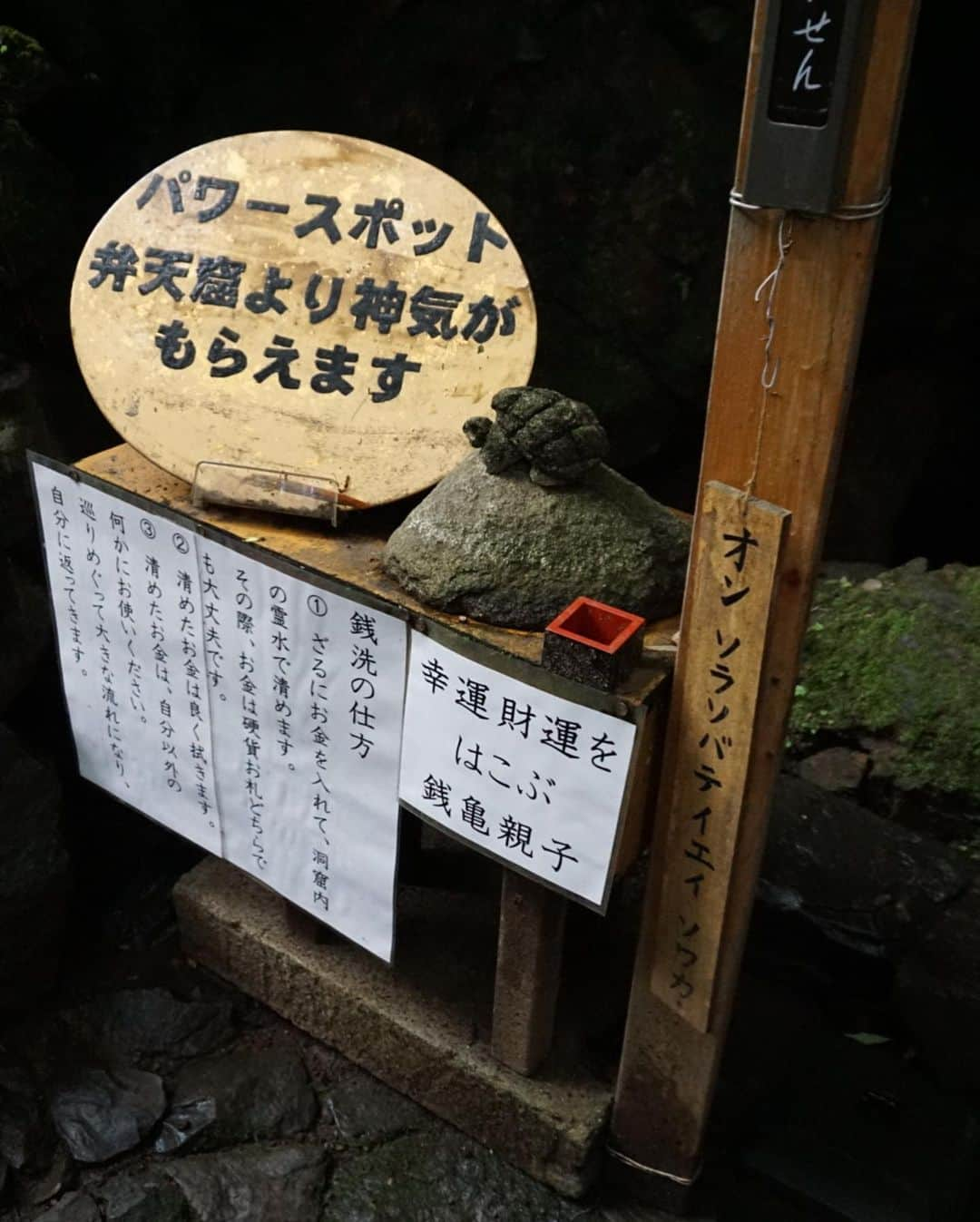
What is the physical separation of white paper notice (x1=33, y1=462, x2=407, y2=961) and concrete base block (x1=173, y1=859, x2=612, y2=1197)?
0.33 meters

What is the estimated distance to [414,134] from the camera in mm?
5715

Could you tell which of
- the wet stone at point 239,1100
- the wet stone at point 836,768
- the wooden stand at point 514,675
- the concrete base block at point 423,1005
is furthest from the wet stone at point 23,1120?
the wet stone at point 836,768

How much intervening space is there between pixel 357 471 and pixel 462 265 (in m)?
0.64

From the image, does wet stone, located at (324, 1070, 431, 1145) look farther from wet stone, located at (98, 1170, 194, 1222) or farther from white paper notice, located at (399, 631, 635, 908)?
white paper notice, located at (399, 631, 635, 908)

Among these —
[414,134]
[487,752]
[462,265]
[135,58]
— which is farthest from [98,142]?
[487,752]

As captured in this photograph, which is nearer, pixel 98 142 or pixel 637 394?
pixel 98 142

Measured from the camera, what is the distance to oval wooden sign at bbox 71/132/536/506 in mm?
3178

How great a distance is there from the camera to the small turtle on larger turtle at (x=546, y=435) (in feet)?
9.13

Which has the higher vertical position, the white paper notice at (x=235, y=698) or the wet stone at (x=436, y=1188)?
the white paper notice at (x=235, y=698)

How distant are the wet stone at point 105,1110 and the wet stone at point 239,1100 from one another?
0.25ft

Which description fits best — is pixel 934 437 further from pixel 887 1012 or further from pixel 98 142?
pixel 98 142

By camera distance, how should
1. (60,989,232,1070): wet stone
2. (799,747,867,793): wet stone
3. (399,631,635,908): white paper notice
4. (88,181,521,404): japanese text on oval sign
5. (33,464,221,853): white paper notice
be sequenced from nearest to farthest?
(399,631,635,908): white paper notice, (88,181,521,404): japanese text on oval sign, (33,464,221,853): white paper notice, (60,989,232,1070): wet stone, (799,747,867,793): wet stone

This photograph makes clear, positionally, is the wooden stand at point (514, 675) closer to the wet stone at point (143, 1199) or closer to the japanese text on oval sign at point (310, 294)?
the japanese text on oval sign at point (310, 294)

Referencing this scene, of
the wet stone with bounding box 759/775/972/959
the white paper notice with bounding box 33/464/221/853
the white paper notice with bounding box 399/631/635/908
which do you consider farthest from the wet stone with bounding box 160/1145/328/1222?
the wet stone with bounding box 759/775/972/959
